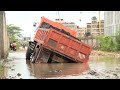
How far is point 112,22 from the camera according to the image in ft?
152

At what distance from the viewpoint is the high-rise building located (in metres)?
42.6

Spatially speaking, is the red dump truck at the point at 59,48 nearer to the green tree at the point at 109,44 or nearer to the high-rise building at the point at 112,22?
the green tree at the point at 109,44

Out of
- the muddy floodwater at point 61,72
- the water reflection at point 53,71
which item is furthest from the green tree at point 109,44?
the water reflection at point 53,71

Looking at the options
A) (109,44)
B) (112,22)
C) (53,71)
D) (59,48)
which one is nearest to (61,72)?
(53,71)

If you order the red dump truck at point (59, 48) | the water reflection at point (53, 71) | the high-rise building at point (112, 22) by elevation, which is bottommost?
the water reflection at point (53, 71)

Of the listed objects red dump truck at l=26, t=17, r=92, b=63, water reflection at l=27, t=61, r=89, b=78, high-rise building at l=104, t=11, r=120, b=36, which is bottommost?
water reflection at l=27, t=61, r=89, b=78

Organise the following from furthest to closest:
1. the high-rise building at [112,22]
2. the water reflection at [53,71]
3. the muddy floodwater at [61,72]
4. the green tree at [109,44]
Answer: the high-rise building at [112,22] → the green tree at [109,44] → the water reflection at [53,71] → the muddy floodwater at [61,72]

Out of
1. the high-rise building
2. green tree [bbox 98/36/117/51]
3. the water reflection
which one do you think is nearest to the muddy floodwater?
the water reflection

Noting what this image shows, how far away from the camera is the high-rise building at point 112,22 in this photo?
42625 mm

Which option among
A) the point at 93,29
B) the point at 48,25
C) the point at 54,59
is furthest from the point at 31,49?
the point at 93,29

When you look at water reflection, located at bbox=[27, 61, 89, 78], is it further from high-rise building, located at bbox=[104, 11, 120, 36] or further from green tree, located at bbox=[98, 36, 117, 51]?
high-rise building, located at bbox=[104, 11, 120, 36]
